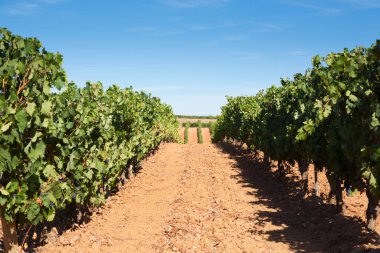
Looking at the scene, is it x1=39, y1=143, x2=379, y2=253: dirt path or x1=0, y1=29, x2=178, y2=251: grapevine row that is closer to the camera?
x1=0, y1=29, x2=178, y2=251: grapevine row

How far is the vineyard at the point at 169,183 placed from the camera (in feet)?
23.0

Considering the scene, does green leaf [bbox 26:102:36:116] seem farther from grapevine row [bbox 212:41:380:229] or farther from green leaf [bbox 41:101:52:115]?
grapevine row [bbox 212:41:380:229]

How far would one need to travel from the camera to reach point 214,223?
10836 millimetres

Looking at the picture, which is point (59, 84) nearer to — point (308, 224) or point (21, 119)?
point (21, 119)

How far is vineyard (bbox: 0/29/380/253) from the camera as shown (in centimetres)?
700

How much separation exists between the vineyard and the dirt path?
0.05 meters

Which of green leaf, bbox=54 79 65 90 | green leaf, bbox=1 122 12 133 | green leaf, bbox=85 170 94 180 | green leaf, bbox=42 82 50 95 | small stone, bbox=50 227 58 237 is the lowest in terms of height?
small stone, bbox=50 227 58 237

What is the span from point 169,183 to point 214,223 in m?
7.14

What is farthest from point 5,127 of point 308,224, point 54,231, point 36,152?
point 308,224

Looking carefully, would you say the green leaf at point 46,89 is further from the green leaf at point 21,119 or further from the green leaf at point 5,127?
the green leaf at point 5,127

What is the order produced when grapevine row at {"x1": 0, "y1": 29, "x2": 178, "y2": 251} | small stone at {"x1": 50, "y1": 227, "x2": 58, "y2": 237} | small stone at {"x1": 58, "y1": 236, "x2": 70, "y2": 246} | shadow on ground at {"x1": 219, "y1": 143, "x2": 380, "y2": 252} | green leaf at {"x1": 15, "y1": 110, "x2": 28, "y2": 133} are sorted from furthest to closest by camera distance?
small stone at {"x1": 50, "y1": 227, "x2": 58, "y2": 237}
small stone at {"x1": 58, "y1": 236, "x2": 70, "y2": 246}
shadow on ground at {"x1": 219, "y1": 143, "x2": 380, "y2": 252}
grapevine row at {"x1": 0, "y1": 29, "x2": 178, "y2": 251}
green leaf at {"x1": 15, "y1": 110, "x2": 28, "y2": 133}

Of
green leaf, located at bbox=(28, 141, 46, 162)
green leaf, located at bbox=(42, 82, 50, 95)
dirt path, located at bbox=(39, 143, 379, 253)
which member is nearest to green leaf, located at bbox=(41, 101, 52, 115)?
green leaf, located at bbox=(42, 82, 50, 95)

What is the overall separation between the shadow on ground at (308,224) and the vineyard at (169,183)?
0.13 ft

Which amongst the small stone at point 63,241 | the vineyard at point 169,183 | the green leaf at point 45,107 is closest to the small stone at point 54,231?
the vineyard at point 169,183
